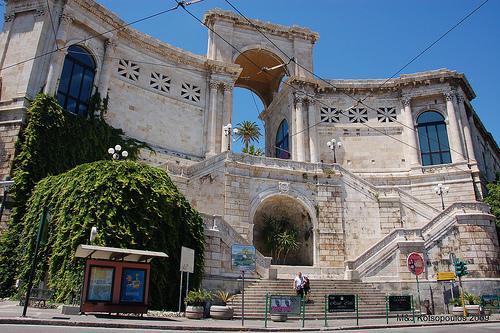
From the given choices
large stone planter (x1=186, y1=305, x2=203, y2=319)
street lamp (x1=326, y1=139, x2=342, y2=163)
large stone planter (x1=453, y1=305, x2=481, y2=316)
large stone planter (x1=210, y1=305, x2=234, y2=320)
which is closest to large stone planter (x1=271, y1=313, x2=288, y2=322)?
large stone planter (x1=210, y1=305, x2=234, y2=320)

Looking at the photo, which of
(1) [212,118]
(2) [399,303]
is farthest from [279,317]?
(1) [212,118]

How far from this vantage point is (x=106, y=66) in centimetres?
3036

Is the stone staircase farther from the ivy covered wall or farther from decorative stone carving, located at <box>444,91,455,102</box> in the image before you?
decorative stone carving, located at <box>444,91,455,102</box>

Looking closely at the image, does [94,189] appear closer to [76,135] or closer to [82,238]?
[82,238]

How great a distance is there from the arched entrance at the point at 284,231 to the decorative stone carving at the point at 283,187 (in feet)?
1.33

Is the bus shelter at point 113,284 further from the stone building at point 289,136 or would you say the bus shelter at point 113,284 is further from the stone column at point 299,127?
the stone column at point 299,127

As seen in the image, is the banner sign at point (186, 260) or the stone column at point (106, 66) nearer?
the banner sign at point (186, 260)

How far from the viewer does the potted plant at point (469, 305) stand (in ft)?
60.9

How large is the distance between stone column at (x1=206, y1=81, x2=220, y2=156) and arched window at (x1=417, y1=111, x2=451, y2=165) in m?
18.4

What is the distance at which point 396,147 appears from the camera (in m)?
37.0

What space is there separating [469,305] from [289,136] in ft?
75.0

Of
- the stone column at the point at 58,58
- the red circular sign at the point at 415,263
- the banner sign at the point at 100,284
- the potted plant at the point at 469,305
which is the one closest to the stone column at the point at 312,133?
the potted plant at the point at 469,305

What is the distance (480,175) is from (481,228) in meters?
13.0

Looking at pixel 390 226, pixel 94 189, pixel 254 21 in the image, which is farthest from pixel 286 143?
pixel 94 189
